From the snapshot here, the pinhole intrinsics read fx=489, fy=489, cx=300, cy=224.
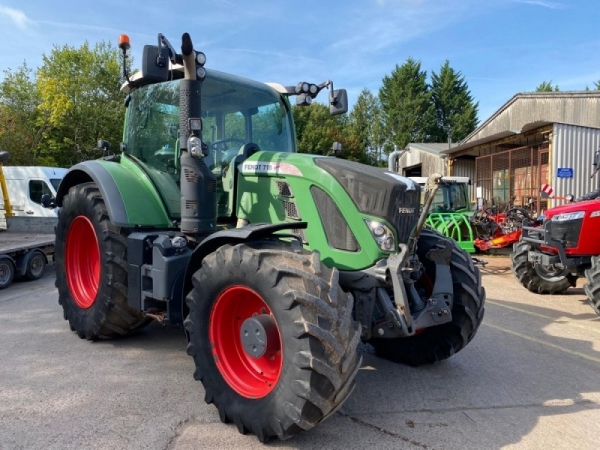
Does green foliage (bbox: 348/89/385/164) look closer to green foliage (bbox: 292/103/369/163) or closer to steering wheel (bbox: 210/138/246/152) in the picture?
green foliage (bbox: 292/103/369/163)

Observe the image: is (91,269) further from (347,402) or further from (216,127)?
(347,402)

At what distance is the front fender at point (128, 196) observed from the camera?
13.9 feet

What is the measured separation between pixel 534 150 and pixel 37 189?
15.7m

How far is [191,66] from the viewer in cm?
363

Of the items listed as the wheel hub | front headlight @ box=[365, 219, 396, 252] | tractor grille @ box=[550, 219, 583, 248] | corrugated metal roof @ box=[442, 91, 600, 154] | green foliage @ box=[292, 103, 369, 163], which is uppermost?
green foliage @ box=[292, 103, 369, 163]

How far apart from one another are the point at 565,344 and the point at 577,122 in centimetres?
1578

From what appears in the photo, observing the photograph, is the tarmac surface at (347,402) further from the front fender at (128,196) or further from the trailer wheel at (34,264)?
the trailer wheel at (34,264)

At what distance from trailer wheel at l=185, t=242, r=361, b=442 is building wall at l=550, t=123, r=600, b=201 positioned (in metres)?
14.2

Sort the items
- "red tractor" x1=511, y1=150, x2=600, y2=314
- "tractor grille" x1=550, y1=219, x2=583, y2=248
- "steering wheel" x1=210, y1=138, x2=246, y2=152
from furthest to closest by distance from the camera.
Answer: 1. "tractor grille" x1=550, y1=219, x2=583, y2=248
2. "red tractor" x1=511, y1=150, x2=600, y2=314
3. "steering wheel" x1=210, y1=138, x2=246, y2=152

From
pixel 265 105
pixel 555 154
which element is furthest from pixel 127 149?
pixel 555 154

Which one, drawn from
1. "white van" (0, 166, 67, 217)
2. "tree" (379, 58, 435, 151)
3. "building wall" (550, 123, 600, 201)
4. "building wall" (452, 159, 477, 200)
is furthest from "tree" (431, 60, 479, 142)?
"white van" (0, 166, 67, 217)

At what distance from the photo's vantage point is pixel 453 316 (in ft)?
12.9

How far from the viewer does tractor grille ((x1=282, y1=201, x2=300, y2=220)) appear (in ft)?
11.8

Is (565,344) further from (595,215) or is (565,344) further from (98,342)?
(98,342)
